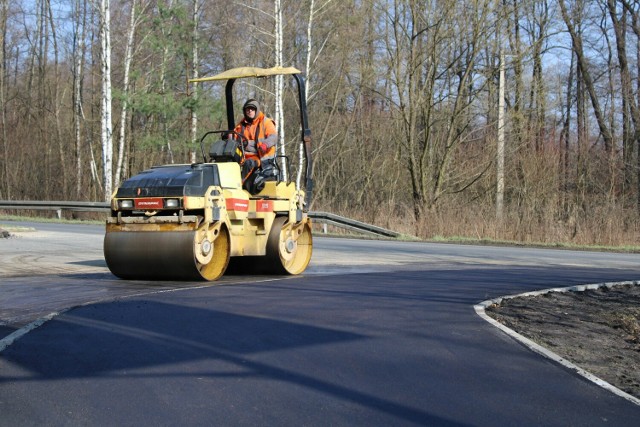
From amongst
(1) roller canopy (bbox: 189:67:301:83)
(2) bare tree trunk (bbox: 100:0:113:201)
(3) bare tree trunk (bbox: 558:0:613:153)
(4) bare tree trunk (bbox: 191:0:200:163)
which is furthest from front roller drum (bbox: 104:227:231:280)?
(3) bare tree trunk (bbox: 558:0:613:153)

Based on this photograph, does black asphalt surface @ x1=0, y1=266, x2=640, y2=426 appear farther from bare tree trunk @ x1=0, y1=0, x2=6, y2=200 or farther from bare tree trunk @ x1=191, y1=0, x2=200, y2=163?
bare tree trunk @ x1=0, y1=0, x2=6, y2=200

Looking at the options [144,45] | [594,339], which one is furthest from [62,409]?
[144,45]

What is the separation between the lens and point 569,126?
1688 inches

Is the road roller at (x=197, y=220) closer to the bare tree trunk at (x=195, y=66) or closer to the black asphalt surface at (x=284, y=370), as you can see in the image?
the black asphalt surface at (x=284, y=370)

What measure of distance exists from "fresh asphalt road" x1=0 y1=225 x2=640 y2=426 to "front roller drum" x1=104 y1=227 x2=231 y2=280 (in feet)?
0.86

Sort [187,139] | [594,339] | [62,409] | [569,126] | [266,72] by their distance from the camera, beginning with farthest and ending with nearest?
[569,126] < [187,139] < [266,72] < [594,339] < [62,409]

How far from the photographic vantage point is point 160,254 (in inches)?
413

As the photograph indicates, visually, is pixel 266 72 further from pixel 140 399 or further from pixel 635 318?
pixel 140 399

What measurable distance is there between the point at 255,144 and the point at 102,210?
2162 centimetres

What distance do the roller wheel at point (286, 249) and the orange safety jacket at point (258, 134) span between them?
1.06 metres

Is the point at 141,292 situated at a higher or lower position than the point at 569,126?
lower

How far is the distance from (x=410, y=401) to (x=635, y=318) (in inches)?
186

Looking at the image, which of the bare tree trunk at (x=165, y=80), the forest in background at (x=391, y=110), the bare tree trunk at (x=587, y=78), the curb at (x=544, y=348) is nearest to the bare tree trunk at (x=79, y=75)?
the forest in background at (x=391, y=110)

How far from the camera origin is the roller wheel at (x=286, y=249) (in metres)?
12.2
